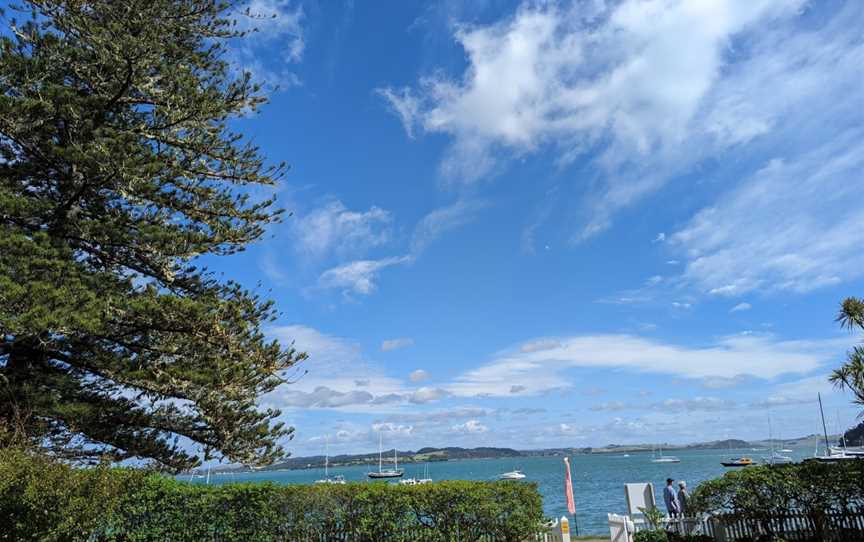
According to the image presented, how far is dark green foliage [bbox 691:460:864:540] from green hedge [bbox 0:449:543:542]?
12.2 ft

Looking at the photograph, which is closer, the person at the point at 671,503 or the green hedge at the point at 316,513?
the green hedge at the point at 316,513

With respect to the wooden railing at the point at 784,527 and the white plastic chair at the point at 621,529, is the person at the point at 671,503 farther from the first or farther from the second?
the white plastic chair at the point at 621,529

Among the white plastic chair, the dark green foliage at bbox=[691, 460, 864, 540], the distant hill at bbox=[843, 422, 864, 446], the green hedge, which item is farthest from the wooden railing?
the distant hill at bbox=[843, 422, 864, 446]

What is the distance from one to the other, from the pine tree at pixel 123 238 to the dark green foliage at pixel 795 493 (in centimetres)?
927

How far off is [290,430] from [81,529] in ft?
15.3

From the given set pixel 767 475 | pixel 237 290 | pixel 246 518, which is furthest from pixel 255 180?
pixel 767 475

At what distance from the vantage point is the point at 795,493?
31.5 ft

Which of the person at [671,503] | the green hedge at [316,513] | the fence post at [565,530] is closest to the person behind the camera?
the green hedge at [316,513]

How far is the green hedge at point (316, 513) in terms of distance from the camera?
9.45 metres

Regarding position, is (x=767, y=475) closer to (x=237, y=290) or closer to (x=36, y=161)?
(x=237, y=290)

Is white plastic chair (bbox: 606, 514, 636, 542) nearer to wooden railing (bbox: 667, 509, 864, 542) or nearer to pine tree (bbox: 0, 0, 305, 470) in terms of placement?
wooden railing (bbox: 667, 509, 864, 542)

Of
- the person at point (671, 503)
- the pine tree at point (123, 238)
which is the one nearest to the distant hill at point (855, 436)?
the person at point (671, 503)

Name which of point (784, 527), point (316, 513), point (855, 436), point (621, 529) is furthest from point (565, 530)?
point (855, 436)

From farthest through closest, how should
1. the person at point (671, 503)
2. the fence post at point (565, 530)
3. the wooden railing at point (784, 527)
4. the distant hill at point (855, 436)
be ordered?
the distant hill at point (855, 436)
the person at point (671, 503)
the fence post at point (565, 530)
the wooden railing at point (784, 527)
